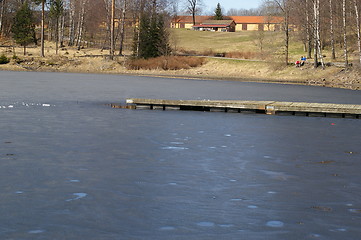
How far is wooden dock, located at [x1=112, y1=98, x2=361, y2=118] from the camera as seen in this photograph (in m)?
28.2

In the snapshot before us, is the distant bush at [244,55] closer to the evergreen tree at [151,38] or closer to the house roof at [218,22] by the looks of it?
the evergreen tree at [151,38]

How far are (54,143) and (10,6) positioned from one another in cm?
10605

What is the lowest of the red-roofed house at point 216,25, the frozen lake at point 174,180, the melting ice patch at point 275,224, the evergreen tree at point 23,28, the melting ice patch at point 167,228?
the melting ice patch at point 167,228

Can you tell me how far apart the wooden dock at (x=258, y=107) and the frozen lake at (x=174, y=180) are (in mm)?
4612

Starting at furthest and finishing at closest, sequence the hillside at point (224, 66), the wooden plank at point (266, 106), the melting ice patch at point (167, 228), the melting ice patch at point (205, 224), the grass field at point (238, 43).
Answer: the grass field at point (238, 43)
the hillside at point (224, 66)
the wooden plank at point (266, 106)
the melting ice patch at point (205, 224)
the melting ice patch at point (167, 228)

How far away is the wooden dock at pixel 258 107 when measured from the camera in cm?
2819

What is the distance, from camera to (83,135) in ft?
63.5

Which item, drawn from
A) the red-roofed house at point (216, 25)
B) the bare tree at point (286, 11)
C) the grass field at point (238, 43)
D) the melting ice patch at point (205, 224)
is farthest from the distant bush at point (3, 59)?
the red-roofed house at point (216, 25)

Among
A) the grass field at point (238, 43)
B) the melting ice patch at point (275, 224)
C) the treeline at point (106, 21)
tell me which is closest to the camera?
the melting ice patch at point (275, 224)

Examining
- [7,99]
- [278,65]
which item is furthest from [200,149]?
[278,65]

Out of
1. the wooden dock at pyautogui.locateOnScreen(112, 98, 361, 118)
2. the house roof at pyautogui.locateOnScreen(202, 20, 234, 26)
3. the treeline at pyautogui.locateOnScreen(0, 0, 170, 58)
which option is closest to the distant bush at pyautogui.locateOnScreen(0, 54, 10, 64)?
the treeline at pyautogui.locateOnScreen(0, 0, 170, 58)

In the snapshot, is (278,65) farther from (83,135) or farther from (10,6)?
(10,6)

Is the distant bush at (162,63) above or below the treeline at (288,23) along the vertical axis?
below

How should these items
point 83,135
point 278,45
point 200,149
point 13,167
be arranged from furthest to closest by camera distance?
point 278,45, point 83,135, point 200,149, point 13,167
